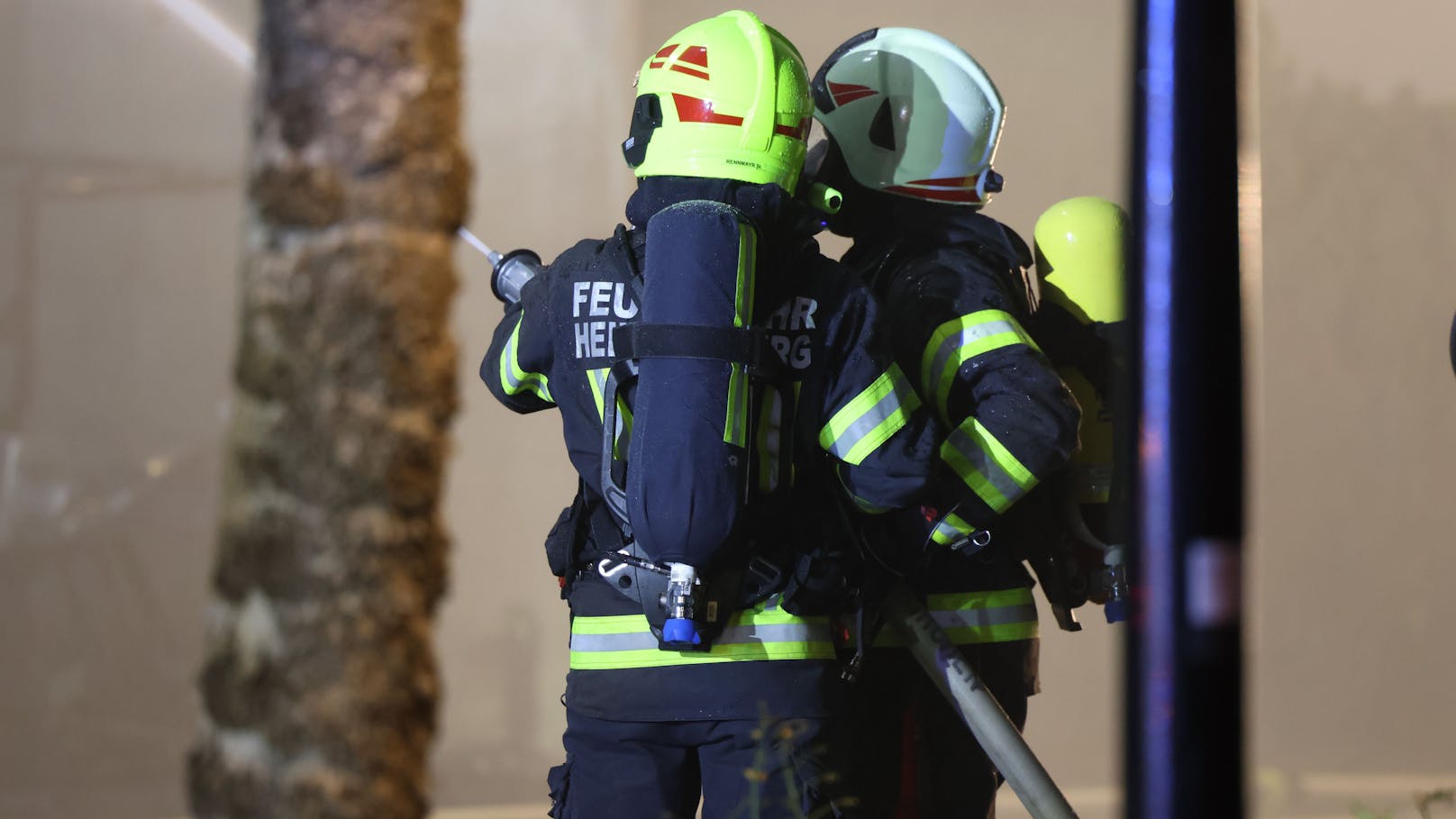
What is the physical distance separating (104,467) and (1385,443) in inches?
252

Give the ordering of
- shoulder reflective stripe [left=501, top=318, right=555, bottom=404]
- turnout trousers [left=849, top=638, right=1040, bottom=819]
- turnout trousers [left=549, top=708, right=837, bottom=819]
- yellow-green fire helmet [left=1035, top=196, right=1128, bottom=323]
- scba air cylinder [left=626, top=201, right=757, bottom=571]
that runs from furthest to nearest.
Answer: yellow-green fire helmet [left=1035, top=196, right=1128, bottom=323] < turnout trousers [left=849, top=638, right=1040, bottom=819] < shoulder reflective stripe [left=501, top=318, right=555, bottom=404] < turnout trousers [left=549, top=708, right=837, bottom=819] < scba air cylinder [left=626, top=201, right=757, bottom=571]

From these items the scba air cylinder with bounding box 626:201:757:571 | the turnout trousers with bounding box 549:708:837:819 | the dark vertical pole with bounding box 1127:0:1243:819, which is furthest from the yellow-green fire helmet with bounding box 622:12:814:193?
the dark vertical pole with bounding box 1127:0:1243:819

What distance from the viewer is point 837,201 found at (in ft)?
6.36

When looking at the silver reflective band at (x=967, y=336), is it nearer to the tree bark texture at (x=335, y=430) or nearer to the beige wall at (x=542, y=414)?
the tree bark texture at (x=335, y=430)

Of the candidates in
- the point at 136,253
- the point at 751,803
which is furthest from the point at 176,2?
the point at 751,803

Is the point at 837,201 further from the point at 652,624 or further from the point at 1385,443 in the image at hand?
the point at 1385,443

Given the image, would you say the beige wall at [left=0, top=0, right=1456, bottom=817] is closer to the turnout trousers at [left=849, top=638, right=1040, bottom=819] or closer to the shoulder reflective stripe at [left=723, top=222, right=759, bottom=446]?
the turnout trousers at [left=849, top=638, right=1040, bottom=819]

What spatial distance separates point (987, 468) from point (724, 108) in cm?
68

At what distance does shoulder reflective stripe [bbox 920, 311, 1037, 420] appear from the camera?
6.73ft

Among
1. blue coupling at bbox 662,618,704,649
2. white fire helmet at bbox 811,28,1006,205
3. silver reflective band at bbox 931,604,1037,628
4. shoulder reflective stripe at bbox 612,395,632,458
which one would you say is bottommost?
silver reflective band at bbox 931,604,1037,628

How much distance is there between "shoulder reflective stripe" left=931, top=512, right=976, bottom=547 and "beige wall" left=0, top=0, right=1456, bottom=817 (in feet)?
9.07

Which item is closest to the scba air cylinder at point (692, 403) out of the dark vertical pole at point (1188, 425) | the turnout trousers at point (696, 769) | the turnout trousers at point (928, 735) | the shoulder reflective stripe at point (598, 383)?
the shoulder reflective stripe at point (598, 383)

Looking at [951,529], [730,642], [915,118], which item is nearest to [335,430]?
[730,642]

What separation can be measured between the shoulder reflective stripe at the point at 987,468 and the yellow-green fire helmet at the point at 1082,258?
0.49m
